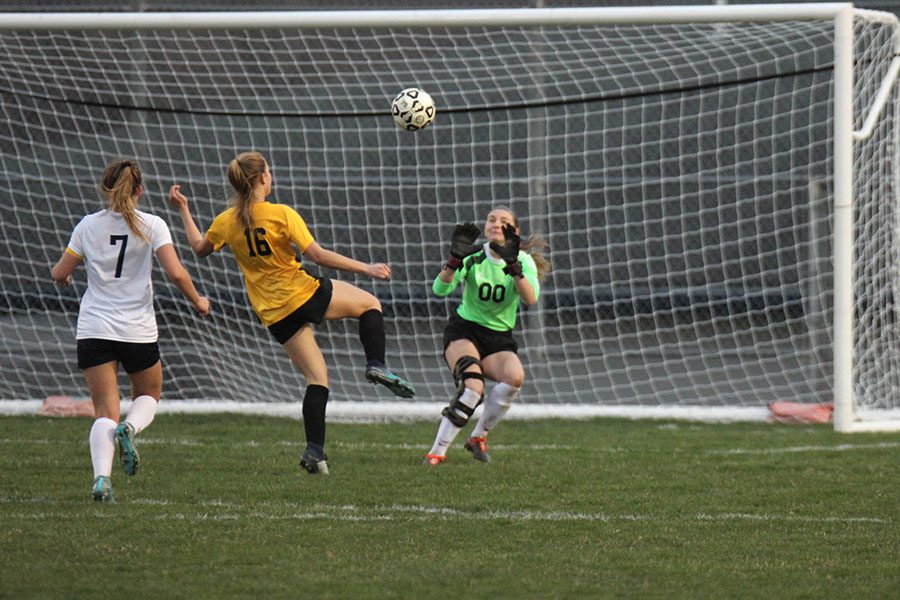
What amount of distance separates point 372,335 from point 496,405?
1248mm

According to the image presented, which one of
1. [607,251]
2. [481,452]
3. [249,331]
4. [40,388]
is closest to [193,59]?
[249,331]

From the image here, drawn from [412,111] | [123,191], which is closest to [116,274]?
[123,191]

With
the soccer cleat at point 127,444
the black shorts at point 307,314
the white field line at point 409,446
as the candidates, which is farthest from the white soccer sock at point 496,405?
the soccer cleat at point 127,444

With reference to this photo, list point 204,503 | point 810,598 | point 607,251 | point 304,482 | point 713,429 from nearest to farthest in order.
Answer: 1. point 810,598
2. point 204,503
3. point 304,482
4. point 713,429
5. point 607,251

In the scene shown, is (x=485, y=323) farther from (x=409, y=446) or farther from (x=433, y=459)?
(x=409, y=446)

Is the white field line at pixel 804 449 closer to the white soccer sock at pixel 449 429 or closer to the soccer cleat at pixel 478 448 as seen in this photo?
the soccer cleat at pixel 478 448

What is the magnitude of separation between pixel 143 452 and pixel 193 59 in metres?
6.47

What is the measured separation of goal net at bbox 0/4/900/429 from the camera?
34.5 feet

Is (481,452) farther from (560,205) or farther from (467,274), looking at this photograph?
(560,205)

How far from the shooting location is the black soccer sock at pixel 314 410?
23.9 ft

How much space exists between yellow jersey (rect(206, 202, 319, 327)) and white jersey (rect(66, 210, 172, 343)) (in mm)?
771

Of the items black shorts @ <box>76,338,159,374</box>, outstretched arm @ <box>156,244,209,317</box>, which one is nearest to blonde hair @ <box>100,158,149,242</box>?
outstretched arm @ <box>156,244,209,317</box>

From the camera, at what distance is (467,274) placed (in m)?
8.27

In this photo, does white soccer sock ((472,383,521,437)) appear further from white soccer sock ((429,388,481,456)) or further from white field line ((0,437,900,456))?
white field line ((0,437,900,456))
